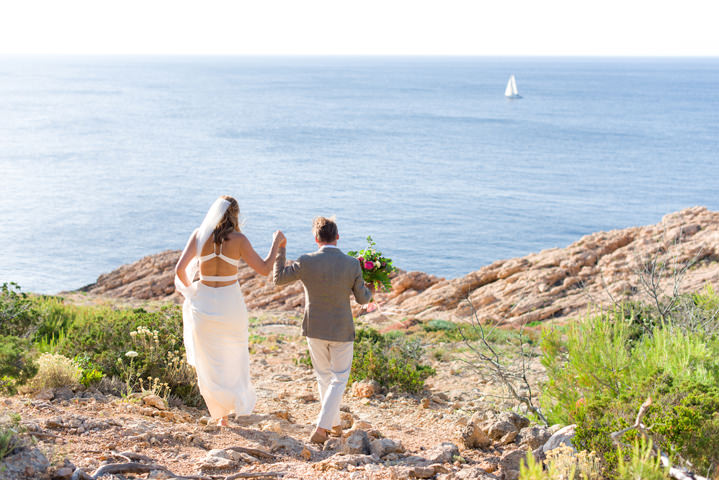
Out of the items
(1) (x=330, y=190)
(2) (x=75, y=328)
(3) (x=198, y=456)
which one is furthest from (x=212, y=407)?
(1) (x=330, y=190)

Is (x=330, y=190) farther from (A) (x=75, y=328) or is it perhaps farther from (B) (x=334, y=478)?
(B) (x=334, y=478)

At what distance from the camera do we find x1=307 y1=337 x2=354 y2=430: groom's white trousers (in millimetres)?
5742

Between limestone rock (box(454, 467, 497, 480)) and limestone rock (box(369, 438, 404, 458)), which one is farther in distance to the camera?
limestone rock (box(369, 438, 404, 458))

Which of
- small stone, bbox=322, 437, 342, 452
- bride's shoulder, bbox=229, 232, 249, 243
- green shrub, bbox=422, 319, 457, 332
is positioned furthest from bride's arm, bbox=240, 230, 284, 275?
green shrub, bbox=422, 319, 457, 332

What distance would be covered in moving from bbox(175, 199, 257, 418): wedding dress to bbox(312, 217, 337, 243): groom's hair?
35.0 inches

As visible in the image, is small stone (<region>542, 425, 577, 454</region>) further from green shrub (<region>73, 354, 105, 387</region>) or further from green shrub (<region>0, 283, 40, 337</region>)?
green shrub (<region>0, 283, 40, 337</region>)

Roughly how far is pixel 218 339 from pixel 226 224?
3.71 feet

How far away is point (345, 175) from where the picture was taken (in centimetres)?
5700

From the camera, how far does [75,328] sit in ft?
30.1

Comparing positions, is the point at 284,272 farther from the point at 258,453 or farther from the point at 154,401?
the point at 154,401

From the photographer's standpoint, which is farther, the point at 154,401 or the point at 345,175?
the point at 345,175

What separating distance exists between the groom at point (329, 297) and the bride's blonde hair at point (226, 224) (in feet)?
1.69

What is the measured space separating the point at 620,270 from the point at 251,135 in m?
64.7

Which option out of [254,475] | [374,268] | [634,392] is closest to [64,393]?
[254,475]
